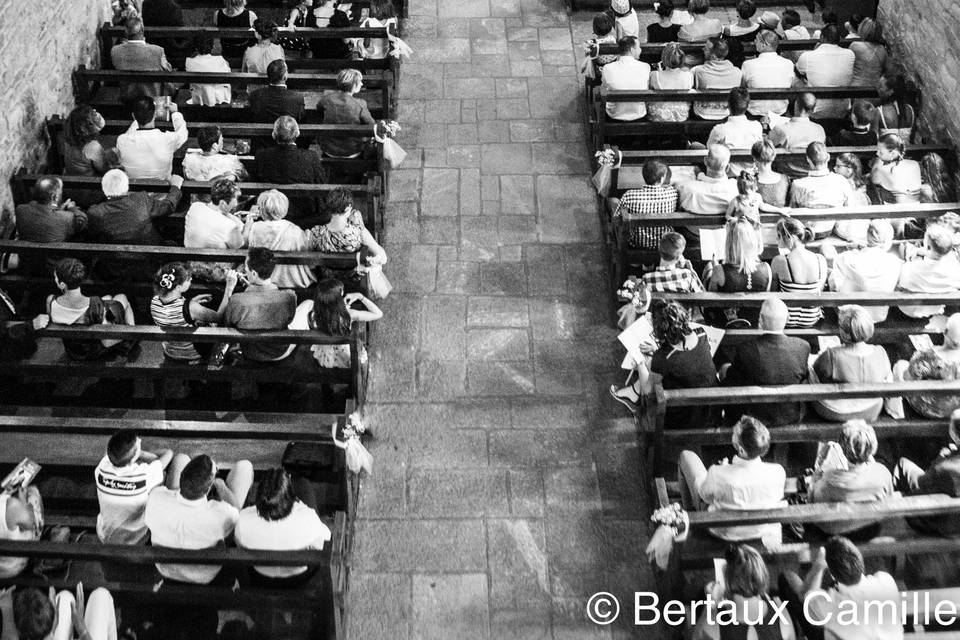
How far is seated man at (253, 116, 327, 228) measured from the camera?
7293mm

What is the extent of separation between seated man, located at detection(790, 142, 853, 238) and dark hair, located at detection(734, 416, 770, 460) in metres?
2.55

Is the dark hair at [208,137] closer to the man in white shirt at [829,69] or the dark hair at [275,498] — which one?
the dark hair at [275,498]

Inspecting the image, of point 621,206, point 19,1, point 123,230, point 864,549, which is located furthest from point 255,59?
point 864,549

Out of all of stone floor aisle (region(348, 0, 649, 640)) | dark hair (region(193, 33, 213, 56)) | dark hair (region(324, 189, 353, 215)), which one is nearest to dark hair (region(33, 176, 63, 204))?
dark hair (region(324, 189, 353, 215))

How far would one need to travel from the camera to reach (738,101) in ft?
25.0

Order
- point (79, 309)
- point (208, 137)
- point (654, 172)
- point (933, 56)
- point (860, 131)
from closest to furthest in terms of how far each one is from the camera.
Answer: point (79, 309)
point (654, 172)
point (208, 137)
point (860, 131)
point (933, 56)

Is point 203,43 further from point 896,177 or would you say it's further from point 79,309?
point 896,177

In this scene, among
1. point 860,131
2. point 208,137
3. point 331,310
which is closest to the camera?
point 331,310

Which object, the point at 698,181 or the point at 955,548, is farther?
the point at 698,181

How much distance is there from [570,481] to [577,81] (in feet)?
15.5

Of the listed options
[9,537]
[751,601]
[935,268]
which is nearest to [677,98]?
[935,268]

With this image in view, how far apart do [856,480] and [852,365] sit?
2.65 ft

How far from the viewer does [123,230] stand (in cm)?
692

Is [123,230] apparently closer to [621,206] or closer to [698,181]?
[621,206]
